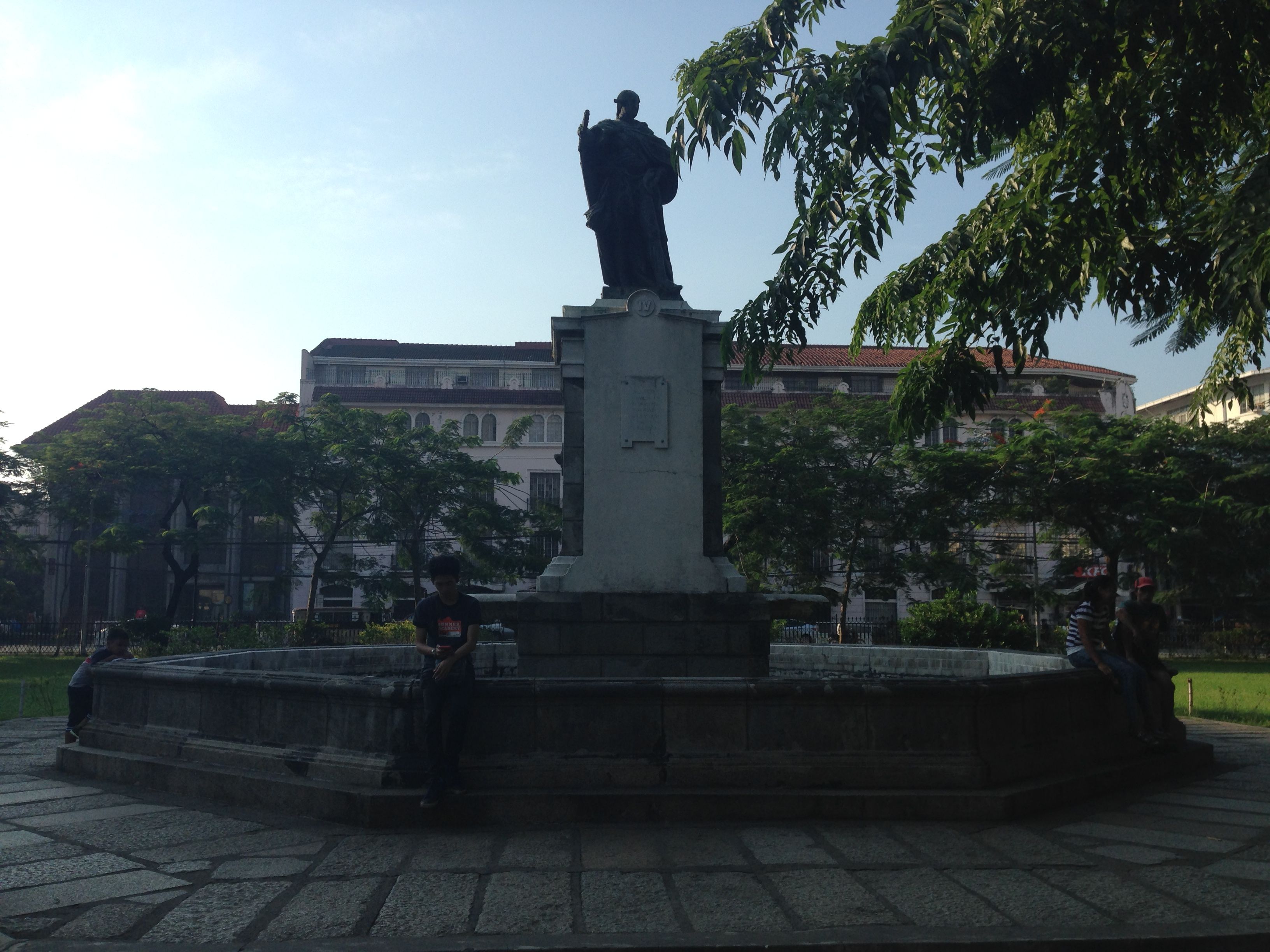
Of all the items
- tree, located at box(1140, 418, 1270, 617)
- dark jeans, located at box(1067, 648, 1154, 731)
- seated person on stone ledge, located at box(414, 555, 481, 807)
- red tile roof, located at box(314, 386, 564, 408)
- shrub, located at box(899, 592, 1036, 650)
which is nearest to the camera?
seated person on stone ledge, located at box(414, 555, 481, 807)

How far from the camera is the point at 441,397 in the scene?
5153 centimetres

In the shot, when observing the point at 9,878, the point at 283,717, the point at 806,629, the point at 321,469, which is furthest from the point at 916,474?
the point at 9,878

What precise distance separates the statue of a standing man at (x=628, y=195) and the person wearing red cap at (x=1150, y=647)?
529cm

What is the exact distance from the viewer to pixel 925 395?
964cm

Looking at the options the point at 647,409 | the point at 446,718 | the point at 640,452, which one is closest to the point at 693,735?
the point at 446,718

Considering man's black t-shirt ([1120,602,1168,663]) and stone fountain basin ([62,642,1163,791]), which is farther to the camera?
man's black t-shirt ([1120,602,1168,663])

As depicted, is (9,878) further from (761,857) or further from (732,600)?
(732,600)

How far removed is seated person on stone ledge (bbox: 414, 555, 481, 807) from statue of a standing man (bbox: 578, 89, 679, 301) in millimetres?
5066

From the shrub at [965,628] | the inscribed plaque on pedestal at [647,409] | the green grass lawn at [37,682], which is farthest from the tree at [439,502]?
the inscribed plaque on pedestal at [647,409]

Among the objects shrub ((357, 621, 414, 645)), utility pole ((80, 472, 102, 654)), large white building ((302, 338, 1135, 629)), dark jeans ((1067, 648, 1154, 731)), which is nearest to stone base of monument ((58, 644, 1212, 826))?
dark jeans ((1067, 648, 1154, 731))

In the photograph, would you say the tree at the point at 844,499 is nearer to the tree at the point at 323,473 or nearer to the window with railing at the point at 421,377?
the tree at the point at 323,473

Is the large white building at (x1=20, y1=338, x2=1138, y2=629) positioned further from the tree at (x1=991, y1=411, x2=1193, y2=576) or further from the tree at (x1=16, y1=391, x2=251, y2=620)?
the tree at (x1=991, y1=411, x2=1193, y2=576)

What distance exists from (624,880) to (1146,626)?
17.8 ft

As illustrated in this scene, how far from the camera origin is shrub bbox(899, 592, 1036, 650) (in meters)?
16.6
